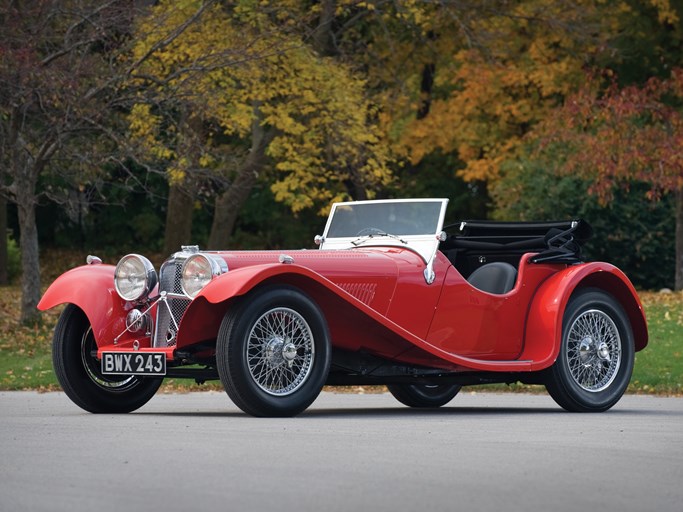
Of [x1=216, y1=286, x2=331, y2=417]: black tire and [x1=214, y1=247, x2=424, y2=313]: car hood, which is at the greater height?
[x1=214, y1=247, x2=424, y2=313]: car hood

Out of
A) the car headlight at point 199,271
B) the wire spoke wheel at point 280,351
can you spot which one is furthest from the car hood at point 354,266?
the wire spoke wheel at point 280,351

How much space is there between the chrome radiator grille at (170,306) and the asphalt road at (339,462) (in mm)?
602

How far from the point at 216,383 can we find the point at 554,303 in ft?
17.1

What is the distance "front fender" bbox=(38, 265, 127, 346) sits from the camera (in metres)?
11.0

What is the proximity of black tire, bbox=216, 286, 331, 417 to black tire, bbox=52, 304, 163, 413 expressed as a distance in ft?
5.60

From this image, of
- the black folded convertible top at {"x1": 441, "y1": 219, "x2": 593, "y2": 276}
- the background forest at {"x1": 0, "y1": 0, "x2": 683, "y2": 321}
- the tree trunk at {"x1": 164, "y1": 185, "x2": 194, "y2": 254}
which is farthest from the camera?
the tree trunk at {"x1": 164, "y1": 185, "x2": 194, "y2": 254}

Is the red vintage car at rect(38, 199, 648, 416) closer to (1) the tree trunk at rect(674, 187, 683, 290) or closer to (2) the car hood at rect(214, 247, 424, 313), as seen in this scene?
(2) the car hood at rect(214, 247, 424, 313)

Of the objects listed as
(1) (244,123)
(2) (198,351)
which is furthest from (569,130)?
(2) (198,351)

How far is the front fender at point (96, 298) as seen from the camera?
1099 centimetres

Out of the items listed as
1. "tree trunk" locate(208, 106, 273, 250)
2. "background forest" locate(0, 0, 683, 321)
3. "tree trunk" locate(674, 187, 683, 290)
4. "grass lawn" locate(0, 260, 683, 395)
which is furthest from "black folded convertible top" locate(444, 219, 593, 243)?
"tree trunk" locate(674, 187, 683, 290)

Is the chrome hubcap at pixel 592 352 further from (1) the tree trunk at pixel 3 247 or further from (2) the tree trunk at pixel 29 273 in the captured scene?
(1) the tree trunk at pixel 3 247

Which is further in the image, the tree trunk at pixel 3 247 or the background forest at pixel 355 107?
the tree trunk at pixel 3 247

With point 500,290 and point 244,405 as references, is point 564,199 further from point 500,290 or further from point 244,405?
point 244,405

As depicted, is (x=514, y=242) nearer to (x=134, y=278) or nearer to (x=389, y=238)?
(x=389, y=238)
